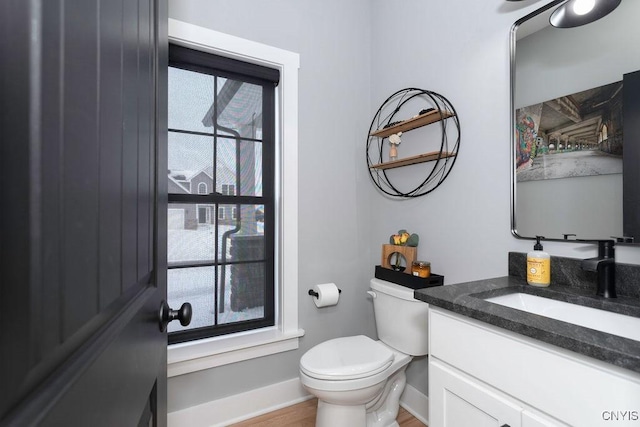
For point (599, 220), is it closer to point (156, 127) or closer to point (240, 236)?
point (156, 127)

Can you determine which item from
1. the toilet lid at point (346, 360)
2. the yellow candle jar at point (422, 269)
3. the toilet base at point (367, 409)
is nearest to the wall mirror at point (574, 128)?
the yellow candle jar at point (422, 269)

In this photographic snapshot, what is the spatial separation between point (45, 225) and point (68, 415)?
0.16 meters

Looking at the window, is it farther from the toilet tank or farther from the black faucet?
the black faucet

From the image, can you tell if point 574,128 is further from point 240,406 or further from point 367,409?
point 240,406

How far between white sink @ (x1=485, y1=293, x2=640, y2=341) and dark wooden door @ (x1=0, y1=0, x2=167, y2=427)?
1137 millimetres

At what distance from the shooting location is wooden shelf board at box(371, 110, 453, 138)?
1.56 metres

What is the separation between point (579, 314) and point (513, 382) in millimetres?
392

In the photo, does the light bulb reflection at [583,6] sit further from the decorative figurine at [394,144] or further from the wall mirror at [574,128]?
the decorative figurine at [394,144]

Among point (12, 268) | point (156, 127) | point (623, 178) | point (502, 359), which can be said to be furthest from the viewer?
point (623, 178)

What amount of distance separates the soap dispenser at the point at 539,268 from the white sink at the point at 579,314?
0.21ft

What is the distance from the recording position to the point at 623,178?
1016mm

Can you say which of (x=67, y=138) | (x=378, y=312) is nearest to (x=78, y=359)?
(x=67, y=138)

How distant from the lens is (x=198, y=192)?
169 cm

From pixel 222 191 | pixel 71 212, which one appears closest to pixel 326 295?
pixel 222 191
